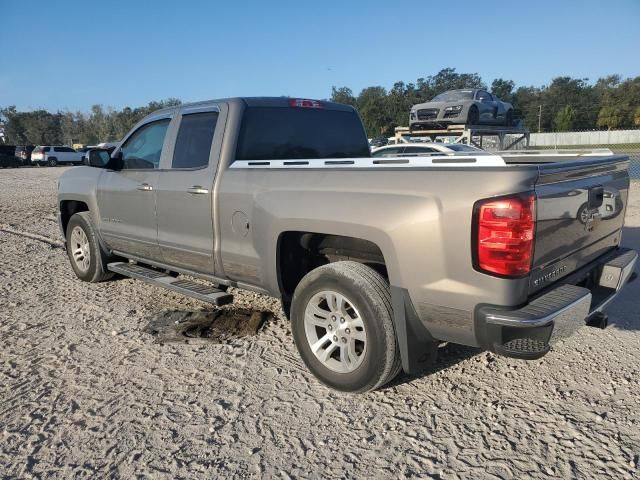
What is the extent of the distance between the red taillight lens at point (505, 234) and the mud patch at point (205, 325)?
241cm

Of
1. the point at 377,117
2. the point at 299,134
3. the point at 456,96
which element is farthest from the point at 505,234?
the point at 377,117

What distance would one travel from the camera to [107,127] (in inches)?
3413

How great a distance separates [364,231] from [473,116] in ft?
47.1

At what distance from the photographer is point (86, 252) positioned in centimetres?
602

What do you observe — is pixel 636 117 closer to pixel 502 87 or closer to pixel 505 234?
pixel 502 87

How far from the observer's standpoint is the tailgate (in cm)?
272

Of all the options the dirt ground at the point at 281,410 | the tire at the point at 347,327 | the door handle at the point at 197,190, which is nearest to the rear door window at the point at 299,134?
the door handle at the point at 197,190

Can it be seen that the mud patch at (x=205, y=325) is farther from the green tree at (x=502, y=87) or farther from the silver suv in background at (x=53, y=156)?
the green tree at (x=502, y=87)

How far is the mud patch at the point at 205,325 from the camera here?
433 centimetres

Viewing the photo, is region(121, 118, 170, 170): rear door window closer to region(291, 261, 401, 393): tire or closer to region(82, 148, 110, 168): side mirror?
region(82, 148, 110, 168): side mirror

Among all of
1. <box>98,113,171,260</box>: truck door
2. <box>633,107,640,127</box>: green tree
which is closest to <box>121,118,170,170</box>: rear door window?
<box>98,113,171,260</box>: truck door

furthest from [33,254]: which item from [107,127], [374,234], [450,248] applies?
[107,127]

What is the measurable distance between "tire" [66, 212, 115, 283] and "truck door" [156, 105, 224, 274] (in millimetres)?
1463

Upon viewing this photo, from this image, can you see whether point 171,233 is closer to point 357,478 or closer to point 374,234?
point 374,234
